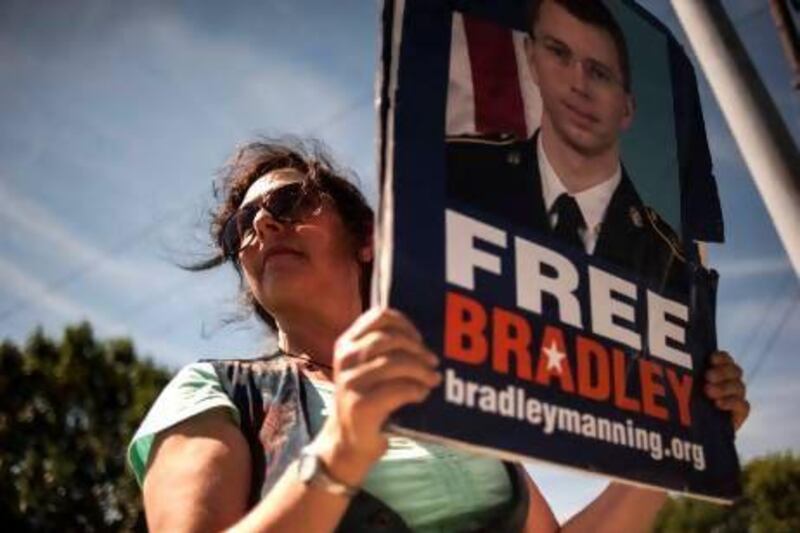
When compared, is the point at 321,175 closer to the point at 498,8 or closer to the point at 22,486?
the point at 498,8

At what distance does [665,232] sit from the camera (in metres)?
1.45

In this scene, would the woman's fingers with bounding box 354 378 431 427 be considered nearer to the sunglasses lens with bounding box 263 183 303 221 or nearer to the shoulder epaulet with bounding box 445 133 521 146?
the shoulder epaulet with bounding box 445 133 521 146

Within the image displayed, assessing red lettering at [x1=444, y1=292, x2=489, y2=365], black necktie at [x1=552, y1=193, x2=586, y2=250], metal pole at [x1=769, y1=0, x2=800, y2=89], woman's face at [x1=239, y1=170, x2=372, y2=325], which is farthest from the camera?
metal pole at [x1=769, y1=0, x2=800, y2=89]

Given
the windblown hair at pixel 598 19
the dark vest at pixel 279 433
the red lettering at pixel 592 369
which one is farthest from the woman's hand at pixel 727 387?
the windblown hair at pixel 598 19

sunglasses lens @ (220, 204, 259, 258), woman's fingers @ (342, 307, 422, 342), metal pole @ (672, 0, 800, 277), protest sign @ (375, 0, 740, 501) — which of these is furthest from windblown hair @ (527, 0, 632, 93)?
metal pole @ (672, 0, 800, 277)

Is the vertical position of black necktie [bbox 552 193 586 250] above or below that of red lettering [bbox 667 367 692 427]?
above

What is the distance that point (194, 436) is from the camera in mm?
1192

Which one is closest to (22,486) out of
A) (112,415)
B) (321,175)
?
(112,415)

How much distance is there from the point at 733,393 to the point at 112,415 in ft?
56.0

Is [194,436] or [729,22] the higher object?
[729,22]

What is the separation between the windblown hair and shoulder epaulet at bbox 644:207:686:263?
27 centimetres

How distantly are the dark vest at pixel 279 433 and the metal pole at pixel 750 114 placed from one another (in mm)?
1528

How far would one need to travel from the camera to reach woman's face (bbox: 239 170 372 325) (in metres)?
1.62

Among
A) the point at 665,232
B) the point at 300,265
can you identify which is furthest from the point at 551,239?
the point at 300,265
